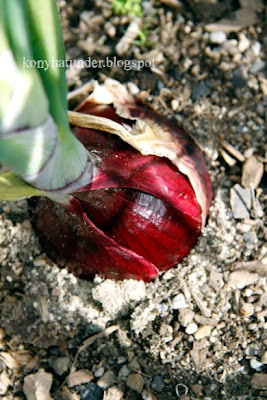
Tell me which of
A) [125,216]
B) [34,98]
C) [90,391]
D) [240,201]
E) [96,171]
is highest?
[34,98]

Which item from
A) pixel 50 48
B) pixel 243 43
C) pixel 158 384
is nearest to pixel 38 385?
pixel 158 384

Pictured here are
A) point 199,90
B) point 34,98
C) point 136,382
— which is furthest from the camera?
point 199,90

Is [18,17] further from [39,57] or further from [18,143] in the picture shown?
[18,143]

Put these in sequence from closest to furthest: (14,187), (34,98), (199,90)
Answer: (34,98) < (14,187) < (199,90)

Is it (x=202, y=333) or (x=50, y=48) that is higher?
(x=50, y=48)

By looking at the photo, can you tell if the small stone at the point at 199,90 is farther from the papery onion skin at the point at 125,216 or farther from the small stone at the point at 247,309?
the small stone at the point at 247,309

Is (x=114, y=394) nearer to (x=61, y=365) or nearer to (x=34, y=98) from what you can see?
(x=61, y=365)

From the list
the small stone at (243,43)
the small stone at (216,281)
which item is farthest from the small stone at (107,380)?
the small stone at (243,43)
